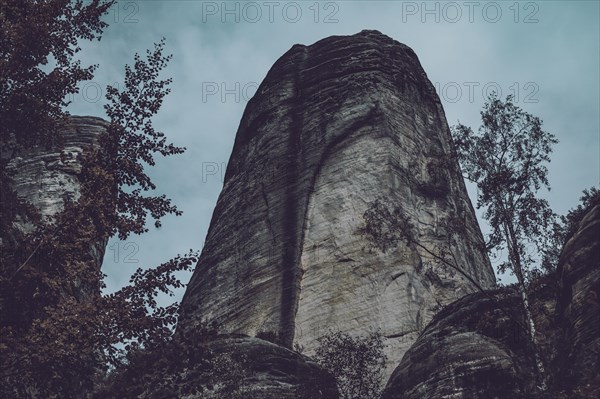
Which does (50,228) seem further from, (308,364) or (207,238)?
(207,238)

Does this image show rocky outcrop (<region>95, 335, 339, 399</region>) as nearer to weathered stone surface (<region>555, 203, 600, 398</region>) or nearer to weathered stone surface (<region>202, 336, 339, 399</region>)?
weathered stone surface (<region>202, 336, 339, 399</region>)

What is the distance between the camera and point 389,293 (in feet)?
135

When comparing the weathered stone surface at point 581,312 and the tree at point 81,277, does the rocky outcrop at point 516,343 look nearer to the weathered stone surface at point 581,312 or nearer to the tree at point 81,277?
the weathered stone surface at point 581,312

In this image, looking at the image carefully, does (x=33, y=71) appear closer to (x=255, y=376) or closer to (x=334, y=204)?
(x=255, y=376)

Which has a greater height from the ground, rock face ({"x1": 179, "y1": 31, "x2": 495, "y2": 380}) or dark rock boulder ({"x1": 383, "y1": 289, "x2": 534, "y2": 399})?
rock face ({"x1": 179, "y1": 31, "x2": 495, "y2": 380})

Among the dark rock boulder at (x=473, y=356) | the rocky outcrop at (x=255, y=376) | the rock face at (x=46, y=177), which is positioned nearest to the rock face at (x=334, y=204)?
the rocky outcrop at (x=255, y=376)

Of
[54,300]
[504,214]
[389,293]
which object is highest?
[389,293]

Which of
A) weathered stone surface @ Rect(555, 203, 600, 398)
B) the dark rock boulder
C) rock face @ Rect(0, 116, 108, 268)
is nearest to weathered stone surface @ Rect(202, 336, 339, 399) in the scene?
the dark rock boulder

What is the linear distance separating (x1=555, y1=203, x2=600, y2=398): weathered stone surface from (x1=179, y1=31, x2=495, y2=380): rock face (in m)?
15.9

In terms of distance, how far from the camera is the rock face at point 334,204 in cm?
4203

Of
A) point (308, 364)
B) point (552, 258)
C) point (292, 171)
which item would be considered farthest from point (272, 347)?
point (292, 171)

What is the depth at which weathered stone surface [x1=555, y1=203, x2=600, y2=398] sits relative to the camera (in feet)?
65.5

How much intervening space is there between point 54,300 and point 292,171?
111 ft

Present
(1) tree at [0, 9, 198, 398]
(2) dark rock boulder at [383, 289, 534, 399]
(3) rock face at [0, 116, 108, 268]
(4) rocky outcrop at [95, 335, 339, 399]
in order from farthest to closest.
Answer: (3) rock face at [0, 116, 108, 268], (4) rocky outcrop at [95, 335, 339, 399], (2) dark rock boulder at [383, 289, 534, 399], (1) tree at [0, 9, 198, 398]
